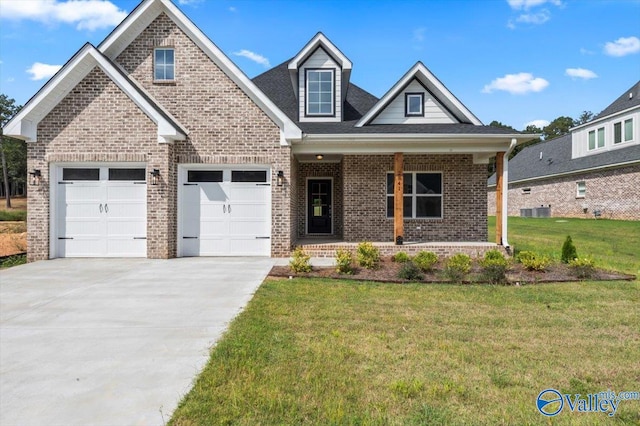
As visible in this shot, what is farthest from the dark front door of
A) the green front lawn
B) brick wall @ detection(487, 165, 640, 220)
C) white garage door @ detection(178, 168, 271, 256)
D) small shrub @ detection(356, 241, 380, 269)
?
brick wall @ detection(487, 165, 640, 220)

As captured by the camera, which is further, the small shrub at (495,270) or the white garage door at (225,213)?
the white garage door at (225,213)

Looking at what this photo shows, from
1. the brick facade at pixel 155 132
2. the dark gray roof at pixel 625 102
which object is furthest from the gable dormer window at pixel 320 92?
the dark gray roof at pixel 625 102

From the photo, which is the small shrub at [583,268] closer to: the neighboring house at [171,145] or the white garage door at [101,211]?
the neighboring house at [171,145]

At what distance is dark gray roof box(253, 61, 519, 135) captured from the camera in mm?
11695

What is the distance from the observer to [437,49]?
51.2 ft

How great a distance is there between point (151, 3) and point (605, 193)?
26.2m

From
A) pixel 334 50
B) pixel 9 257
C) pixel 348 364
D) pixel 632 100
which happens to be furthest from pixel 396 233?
pixel 632 100

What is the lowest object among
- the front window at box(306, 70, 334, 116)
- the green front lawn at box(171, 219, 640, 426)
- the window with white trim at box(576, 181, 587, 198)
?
the green front lawn at box(171, 219, 640, 426)

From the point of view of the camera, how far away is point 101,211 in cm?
1080

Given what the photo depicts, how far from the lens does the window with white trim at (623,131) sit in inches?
912

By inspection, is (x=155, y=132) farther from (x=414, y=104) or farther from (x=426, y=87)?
(x=426, y=87)

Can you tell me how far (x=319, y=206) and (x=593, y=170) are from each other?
1966cm

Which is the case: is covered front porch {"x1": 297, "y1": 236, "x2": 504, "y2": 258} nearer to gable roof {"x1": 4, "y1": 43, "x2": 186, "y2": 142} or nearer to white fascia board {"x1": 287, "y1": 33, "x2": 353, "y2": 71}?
gable roof {"x1": 4, "y1": 43, "x2": 186, "y2": 142}

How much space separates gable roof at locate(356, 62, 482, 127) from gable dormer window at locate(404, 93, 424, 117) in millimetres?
352
